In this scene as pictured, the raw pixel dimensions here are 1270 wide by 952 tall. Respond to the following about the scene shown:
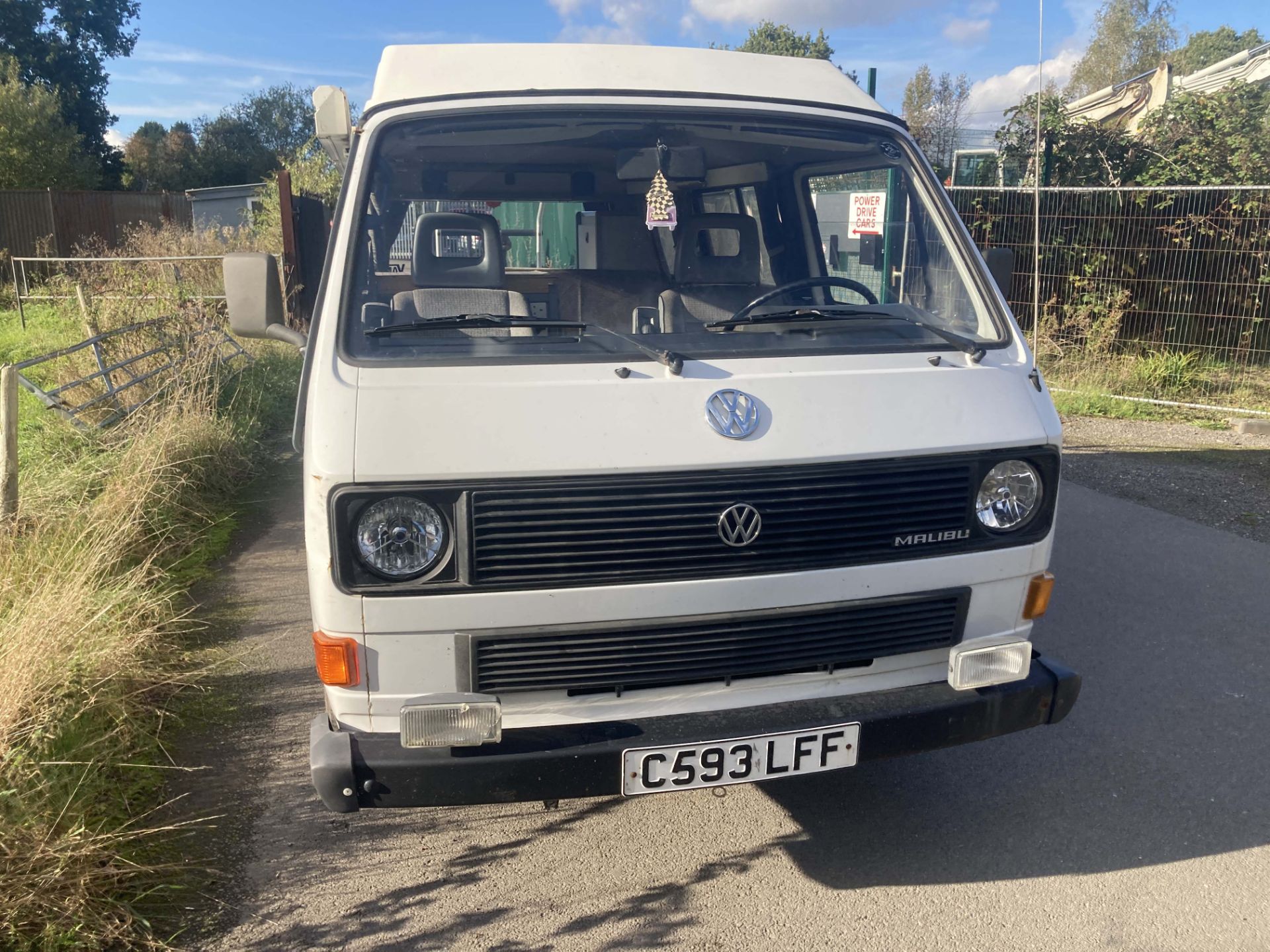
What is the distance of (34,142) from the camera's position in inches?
1253

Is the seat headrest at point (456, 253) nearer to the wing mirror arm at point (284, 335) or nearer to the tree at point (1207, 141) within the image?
the wing mirror arm at point (284, 335)

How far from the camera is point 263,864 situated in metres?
3.18

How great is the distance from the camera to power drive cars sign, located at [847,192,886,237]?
392 centimetres

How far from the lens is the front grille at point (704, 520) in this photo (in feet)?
8.47

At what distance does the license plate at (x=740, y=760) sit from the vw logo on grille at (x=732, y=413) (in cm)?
82

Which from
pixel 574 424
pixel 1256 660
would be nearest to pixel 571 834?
pixel 574 424

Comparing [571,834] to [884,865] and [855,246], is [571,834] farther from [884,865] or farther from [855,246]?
[855,246]

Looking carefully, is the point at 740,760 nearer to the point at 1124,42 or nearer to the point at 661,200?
the point at 661,200

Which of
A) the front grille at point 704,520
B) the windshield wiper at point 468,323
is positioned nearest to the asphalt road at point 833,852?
the front grille at point 704,520

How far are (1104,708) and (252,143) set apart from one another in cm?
5725

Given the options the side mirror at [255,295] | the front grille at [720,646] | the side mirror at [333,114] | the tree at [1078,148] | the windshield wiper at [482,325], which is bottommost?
the front grille at [720,646]

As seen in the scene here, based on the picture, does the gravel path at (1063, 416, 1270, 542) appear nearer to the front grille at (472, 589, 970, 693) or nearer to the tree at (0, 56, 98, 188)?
the front grille at (472, 589, 970, 693)

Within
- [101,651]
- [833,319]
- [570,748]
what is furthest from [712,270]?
[101,651]

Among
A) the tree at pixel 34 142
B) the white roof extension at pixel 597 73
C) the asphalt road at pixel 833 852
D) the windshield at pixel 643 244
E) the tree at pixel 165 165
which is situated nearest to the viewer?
the asphalt road at pixel 833 852
